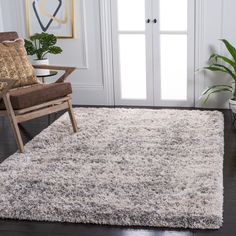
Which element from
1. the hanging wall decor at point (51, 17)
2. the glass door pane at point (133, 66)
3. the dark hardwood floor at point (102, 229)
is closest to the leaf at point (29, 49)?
Result: the hanging wall decor at point (51, 17)

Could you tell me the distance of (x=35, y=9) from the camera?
4988 millimetres

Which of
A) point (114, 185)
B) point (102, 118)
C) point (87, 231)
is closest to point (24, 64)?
point (102, 118)

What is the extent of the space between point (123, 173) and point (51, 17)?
7.82 ft

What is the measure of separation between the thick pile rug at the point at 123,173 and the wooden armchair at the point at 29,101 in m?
0.22

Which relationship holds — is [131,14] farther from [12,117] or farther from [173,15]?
[12,117]

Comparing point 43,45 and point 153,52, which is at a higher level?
point 43,45

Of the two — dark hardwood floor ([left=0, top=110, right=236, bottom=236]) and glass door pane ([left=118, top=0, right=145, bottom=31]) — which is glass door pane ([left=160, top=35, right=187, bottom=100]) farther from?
dark hardwood floor ([left=0, top=110, right=236, bottom=236])

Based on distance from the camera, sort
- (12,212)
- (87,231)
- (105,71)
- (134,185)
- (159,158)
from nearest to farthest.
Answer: (87,231), (12,212), (134,185), (159,158), (105,71)

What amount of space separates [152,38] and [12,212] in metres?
2.59

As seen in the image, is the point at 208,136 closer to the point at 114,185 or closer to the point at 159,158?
the point at 159,158

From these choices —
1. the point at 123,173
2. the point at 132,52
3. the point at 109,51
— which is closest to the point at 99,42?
the point at 109,51

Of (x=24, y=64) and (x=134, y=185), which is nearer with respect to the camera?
(x=134, y=185)

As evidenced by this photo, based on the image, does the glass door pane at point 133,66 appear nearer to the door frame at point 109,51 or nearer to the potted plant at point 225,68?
the door frame at point 109,51

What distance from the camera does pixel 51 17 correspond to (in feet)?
16.3
